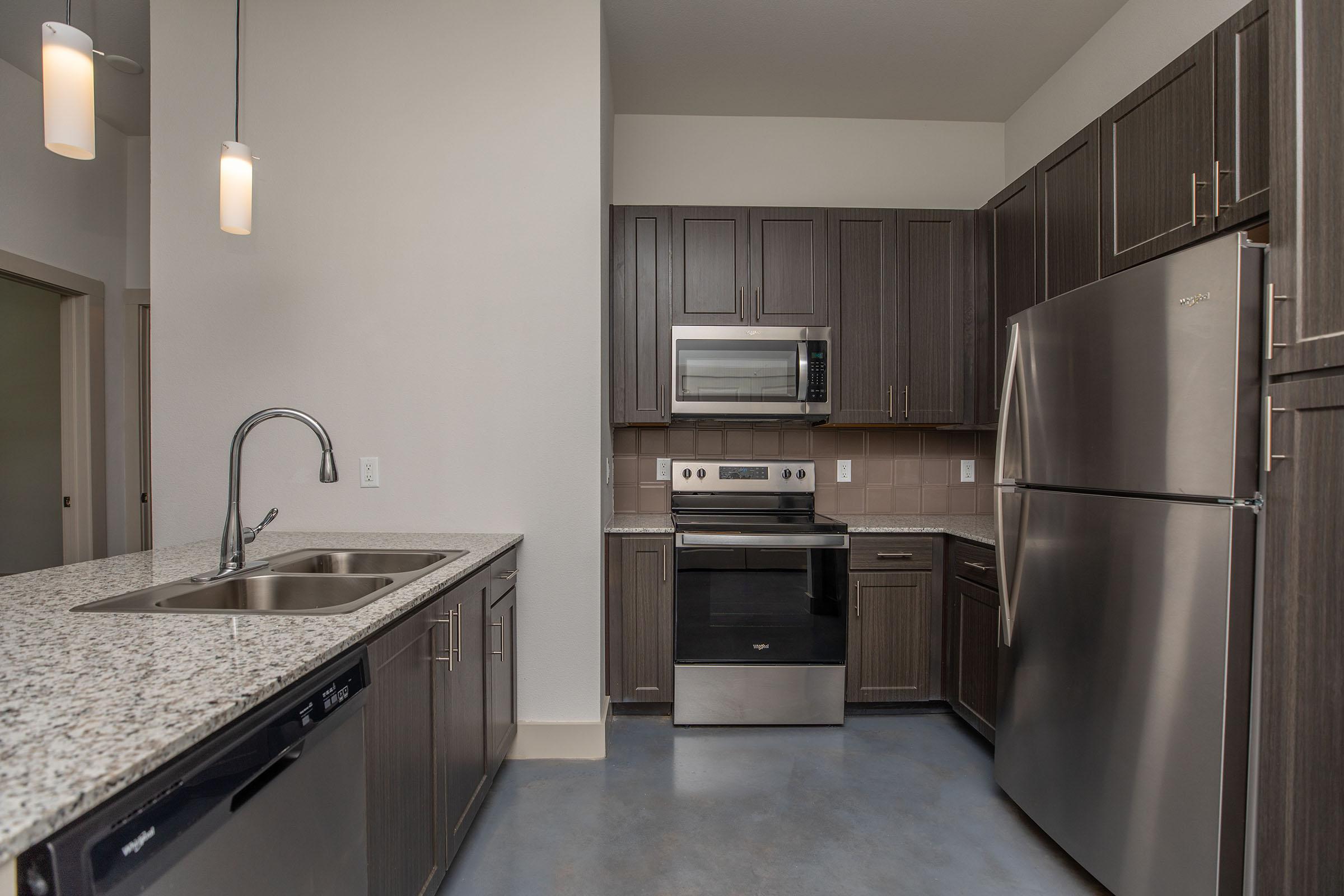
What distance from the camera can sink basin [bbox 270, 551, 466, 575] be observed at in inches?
75.9

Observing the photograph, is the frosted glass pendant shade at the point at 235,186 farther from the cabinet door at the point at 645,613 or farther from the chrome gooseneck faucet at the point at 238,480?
the cabinet door at the point at 645,613

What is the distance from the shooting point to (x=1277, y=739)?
3.99 ft

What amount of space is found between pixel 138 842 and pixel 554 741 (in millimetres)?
1885

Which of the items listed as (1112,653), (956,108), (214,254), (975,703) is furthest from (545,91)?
(975,703)

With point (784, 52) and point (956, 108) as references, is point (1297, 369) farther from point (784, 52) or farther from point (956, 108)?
point (956, 108)

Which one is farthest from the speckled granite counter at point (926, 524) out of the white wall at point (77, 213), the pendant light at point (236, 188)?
Answer: the white wall at point (77, 213)

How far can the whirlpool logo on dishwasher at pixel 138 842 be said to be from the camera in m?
0.62

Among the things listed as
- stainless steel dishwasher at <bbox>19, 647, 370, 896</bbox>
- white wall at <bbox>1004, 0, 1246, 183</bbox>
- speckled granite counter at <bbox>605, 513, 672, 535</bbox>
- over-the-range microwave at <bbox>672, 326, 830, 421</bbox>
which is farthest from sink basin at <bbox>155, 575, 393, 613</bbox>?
white wall at <bbox>1004, 0, 1246, 183</bbox>

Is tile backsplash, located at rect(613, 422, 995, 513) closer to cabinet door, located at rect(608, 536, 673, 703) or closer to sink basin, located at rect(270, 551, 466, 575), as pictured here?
cabinet door, located at rect(608, 536, 673, 703)

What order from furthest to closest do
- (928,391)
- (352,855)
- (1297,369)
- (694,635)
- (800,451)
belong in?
(800,451) → (928,391) → (694,635) → (1297,369) → (352,855)

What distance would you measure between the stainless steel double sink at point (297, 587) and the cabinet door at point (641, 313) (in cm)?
126

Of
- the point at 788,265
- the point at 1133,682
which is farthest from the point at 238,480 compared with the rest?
the point at 788,265

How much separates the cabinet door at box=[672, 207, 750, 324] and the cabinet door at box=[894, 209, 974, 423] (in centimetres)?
75

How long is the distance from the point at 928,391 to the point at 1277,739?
1.94m
